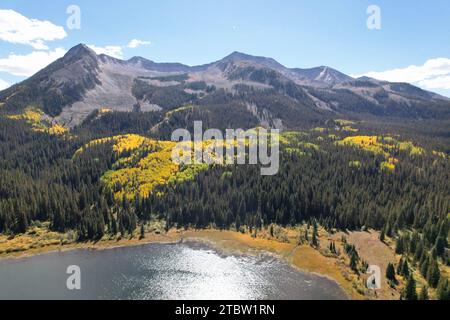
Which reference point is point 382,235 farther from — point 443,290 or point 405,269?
point 443,290

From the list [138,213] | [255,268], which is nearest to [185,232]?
[138,213]

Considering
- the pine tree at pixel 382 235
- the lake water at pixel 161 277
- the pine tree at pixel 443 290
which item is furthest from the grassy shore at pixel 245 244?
the pine tree at pixel 443 290

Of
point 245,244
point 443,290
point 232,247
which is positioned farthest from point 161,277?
point 443,290

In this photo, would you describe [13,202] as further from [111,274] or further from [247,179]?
[247,179]

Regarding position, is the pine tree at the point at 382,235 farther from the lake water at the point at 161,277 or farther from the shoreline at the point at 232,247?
the lake water at the point at 161,277

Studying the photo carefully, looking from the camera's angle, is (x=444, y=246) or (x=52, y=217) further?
(x=52, y=217)
